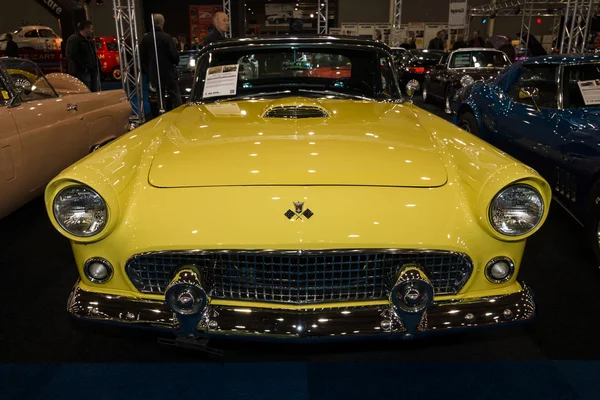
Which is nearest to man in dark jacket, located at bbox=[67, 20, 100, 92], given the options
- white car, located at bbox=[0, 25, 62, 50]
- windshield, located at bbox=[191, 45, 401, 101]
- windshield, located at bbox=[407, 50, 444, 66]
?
windshield, located at bbox=[191, 45, 401, 101]

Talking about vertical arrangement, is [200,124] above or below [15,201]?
above

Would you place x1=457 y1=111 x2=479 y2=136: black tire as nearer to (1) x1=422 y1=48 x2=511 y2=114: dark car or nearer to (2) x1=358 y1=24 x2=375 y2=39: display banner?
(1) x1=422 y1=48 x2=511 y2=114: dark car

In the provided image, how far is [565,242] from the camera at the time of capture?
150 inches

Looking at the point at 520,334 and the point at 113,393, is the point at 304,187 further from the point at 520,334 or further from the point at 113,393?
the point at 520,334

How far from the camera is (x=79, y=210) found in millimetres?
2020

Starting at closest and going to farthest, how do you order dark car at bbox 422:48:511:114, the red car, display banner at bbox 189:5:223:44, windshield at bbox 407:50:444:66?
dark car at bbox 422:48:511:114, windshield at bbox 407:50:444:66, the red car, display banner at bbox 189:5:223:44

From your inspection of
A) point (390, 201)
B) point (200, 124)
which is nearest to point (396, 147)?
point (390, 201)

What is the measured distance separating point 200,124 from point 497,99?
10.6 feet

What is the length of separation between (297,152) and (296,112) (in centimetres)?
68

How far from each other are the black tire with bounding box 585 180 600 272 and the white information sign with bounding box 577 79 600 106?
99 centimetres

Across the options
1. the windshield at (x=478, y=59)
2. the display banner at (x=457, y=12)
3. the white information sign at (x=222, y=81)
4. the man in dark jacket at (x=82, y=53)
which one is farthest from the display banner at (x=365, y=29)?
the white information sign at (x=222, y=81)

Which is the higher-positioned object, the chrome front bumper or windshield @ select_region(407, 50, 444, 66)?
windshield @ select_region(407, 50, 444, 66)

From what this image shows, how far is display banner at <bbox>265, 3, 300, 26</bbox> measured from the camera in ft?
74.9

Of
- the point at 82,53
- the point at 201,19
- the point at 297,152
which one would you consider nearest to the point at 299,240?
the point at 297,152
